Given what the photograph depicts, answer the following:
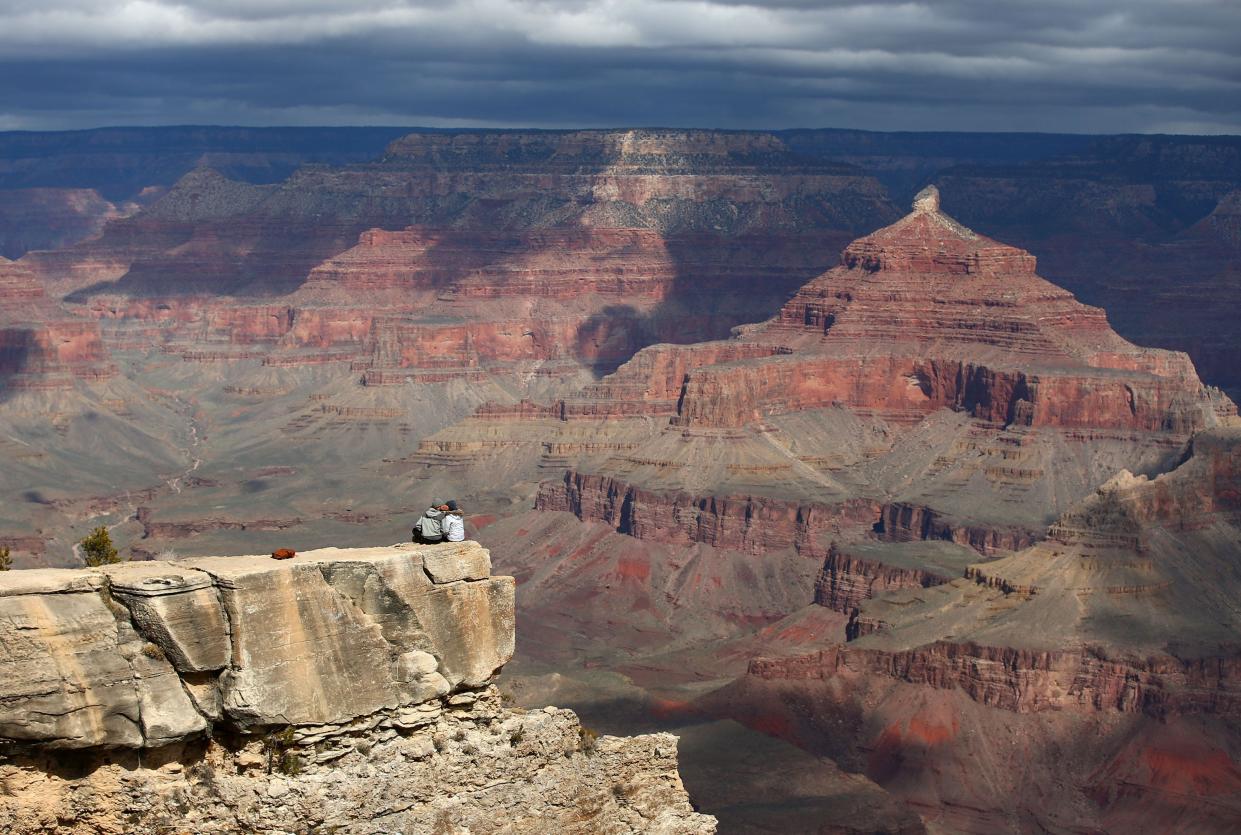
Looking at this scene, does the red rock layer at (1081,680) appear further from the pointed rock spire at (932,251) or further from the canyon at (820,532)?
the pointed rock spire at (932,251)

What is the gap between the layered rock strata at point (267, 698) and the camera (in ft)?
62.1

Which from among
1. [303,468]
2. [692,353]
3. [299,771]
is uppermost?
[299,771]

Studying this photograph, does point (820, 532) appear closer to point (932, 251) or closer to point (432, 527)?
point (932, 251)

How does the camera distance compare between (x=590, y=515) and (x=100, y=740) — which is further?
(x=590, y=515)

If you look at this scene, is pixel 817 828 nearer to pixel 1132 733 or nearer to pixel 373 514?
pixel 1132 733

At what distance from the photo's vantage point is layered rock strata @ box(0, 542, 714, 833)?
18.9 m

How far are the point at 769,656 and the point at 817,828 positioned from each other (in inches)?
1056

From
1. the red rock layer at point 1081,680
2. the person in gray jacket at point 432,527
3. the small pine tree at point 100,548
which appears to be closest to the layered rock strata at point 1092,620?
the red rock layer at point 1081,680

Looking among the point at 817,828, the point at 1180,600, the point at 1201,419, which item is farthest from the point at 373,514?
the point at 817,828

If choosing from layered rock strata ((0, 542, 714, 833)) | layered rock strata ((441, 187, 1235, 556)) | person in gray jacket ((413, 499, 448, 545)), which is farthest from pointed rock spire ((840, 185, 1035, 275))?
layered rock strata ((0, 542, 714, 833))

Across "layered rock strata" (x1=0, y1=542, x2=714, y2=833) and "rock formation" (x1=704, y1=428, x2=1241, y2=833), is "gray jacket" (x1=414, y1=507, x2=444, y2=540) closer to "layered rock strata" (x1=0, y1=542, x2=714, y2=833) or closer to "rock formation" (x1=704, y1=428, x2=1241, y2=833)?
"layered rock strata" (x1=0, y1=542, x2=714, y2=833)

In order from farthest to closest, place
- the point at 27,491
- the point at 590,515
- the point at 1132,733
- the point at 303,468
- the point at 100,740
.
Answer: the point at 303,468
the point at 27,491
the point at 590,515
the point at 1132,733
the point at 100,740

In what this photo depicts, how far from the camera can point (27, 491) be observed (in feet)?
536

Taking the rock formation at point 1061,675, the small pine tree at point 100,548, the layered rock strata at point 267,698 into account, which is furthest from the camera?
the rock formation at point 1061,675
